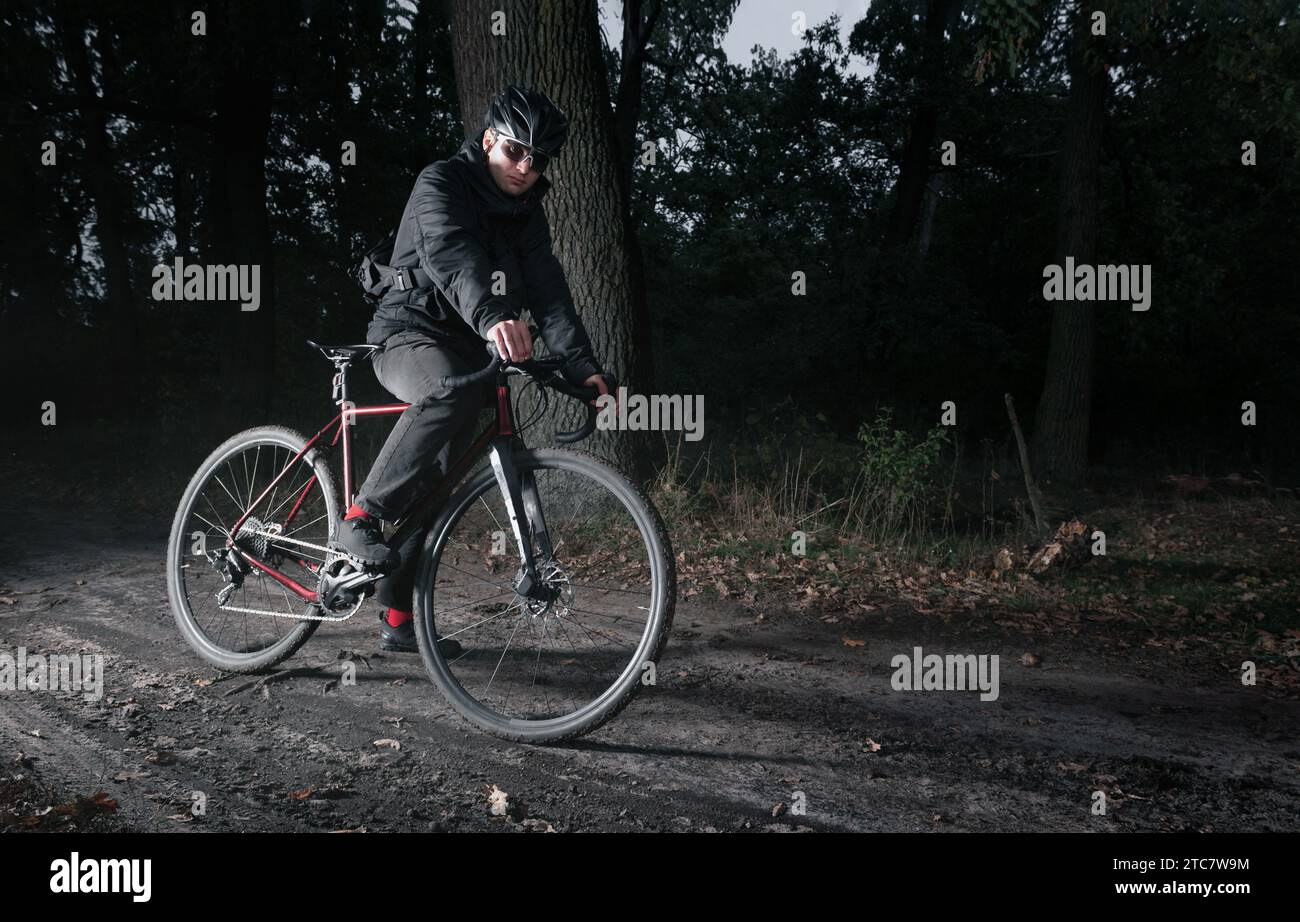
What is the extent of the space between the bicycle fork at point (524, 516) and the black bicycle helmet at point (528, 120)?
1.09 meters

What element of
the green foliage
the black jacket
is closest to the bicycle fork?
the black jacket

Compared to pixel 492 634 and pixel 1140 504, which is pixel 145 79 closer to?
pixel 492 634

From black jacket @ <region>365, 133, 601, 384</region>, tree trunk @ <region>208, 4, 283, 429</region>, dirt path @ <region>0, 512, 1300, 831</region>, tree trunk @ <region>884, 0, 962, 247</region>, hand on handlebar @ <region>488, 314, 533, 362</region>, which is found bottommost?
dirt path @ <region>0, 512, 1300, 831</region>

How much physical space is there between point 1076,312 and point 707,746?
40.2 feet

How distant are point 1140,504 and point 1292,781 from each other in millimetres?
8443

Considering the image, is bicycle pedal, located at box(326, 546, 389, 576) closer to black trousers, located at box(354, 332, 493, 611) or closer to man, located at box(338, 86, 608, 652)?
man, located at box(338, 86, 608, 652)

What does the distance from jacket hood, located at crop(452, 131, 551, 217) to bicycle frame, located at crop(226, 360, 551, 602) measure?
0.67m

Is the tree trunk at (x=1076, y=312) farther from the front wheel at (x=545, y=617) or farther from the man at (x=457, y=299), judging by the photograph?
the man at (x=457, y=299)

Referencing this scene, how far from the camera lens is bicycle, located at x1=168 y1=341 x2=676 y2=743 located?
10.5ft

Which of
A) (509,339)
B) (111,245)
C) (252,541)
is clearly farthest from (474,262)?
(111,245)

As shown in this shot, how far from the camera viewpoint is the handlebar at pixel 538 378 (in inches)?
124

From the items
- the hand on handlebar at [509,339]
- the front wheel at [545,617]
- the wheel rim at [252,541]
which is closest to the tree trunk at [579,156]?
the front wheel at [545,617]

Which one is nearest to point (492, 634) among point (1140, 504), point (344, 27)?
point (1140, 504)

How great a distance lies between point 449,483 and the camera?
352 cm
